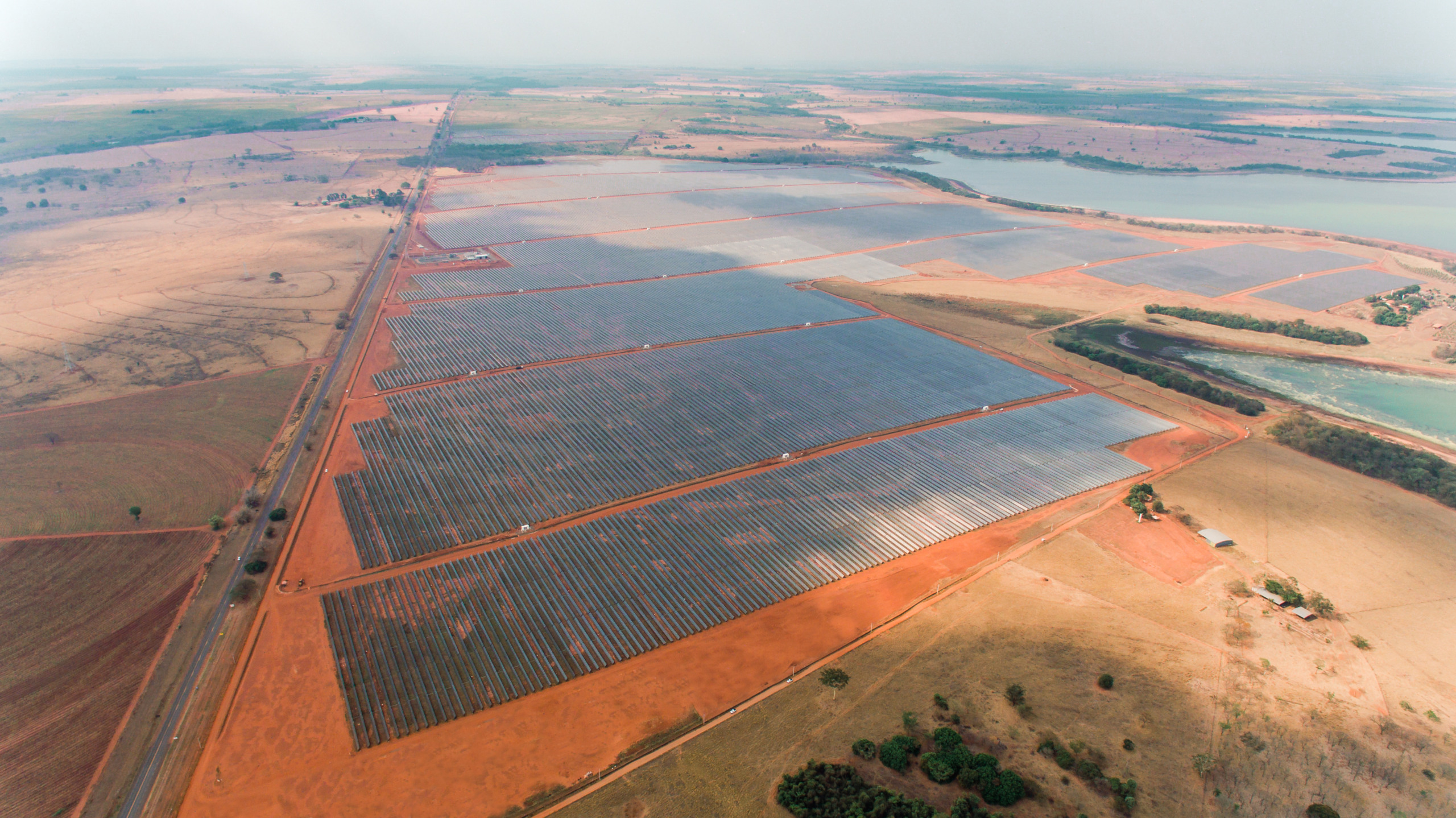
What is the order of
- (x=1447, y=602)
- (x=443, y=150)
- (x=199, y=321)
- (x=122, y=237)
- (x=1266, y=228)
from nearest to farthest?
(x=1447, y=602) < (x=199, y=321) < (x=122, y=237) < (x=1266, y=228) < (x=443, y=150)

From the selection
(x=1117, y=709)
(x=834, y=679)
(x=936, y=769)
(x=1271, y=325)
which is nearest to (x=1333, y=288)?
(x=1271, y=325)

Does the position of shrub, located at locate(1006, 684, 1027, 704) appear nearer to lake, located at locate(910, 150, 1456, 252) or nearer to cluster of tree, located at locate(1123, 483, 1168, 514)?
cluster of tree, located at locate(1123, 483, 1168, 514)

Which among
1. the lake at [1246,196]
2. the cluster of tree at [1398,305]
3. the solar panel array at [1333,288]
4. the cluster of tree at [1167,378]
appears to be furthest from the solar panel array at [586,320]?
the lake at [1246,196]

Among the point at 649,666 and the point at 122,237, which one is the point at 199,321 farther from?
the point at 649,666

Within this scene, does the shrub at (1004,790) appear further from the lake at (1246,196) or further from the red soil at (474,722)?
the lake at (1246,196)

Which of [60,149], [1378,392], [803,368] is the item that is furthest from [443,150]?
[1378,392]

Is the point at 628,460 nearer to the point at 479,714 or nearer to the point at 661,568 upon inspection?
the point at 661,568

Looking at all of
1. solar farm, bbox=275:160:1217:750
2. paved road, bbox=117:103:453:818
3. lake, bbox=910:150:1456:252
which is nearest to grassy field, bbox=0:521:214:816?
paved road, bbox=117:103:453:818
